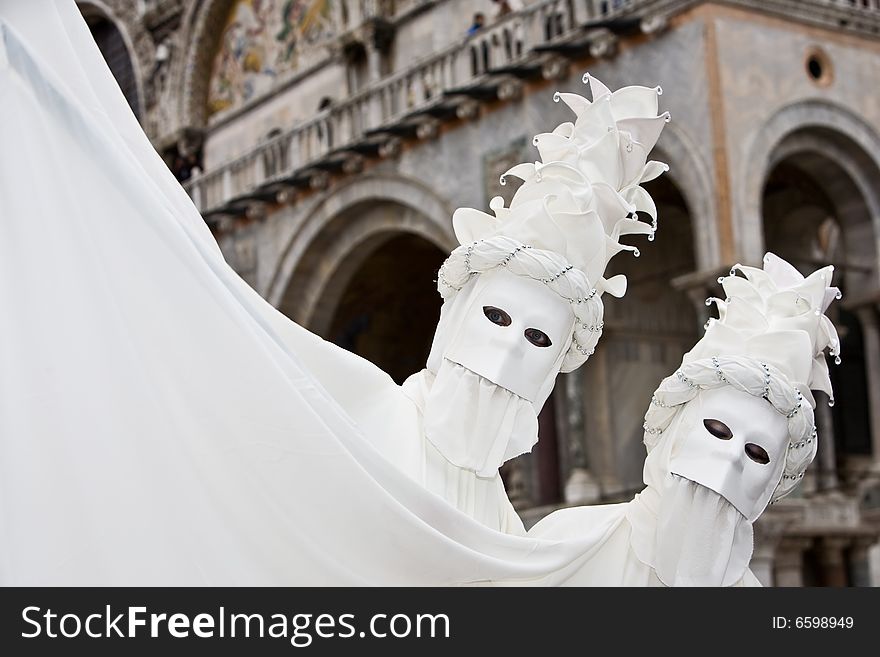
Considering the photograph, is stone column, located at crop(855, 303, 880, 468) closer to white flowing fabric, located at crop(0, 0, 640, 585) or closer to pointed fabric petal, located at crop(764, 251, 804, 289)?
pointed fabric petal, located at crop(764, 251, 804, 289)

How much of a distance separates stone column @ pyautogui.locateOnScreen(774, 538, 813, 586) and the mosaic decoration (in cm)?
910

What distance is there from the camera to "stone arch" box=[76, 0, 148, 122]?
22.6m

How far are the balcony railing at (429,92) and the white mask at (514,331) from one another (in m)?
9.08

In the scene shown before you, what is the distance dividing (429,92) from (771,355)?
11417 millimetres

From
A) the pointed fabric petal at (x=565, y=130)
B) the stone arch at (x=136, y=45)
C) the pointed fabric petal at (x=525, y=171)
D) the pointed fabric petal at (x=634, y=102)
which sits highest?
the stone arch at (x=136, y=45)

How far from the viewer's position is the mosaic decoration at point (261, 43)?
62.8 ft

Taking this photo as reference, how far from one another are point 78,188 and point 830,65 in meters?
11.1

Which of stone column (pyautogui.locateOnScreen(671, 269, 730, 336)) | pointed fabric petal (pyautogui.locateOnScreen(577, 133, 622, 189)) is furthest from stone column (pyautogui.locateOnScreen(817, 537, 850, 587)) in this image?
pointed fabric petal (pyautogui.locateOnScreen(577, 133, 622, 189))

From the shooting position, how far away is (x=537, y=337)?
11.8 feet

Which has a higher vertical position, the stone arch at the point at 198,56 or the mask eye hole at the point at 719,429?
the stone arch at the point at 198,56

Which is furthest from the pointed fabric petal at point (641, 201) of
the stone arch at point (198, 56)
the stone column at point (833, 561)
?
the stone arch at point (198, 56)

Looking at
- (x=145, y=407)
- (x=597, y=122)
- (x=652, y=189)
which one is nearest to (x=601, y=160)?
(x=597, y=122)

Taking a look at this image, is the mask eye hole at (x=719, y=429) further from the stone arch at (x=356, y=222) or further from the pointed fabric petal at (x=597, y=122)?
the stone arch at (x=356, y=222)
